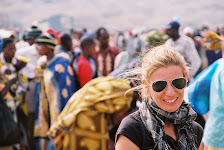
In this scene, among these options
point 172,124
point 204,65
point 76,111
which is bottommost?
point 204,65

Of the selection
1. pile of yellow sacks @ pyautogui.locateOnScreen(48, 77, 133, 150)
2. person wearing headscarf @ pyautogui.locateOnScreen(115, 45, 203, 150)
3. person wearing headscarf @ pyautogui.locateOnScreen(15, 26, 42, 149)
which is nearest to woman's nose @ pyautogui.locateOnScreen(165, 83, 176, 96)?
person wearing headscarf @ pyautogui.locateOnScreen(115, 45, 203, 150)

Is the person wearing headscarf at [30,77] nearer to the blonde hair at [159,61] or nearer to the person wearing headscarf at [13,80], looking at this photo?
the person wearing headscarf at [13,80]

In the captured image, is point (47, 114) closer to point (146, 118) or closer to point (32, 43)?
point (32, 43)

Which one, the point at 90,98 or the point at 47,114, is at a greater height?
the point at 90,98

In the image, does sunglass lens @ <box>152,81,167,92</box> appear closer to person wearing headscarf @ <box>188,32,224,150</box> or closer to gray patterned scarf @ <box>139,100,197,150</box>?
gray patterned scarf @ <box>139,100,197,150</box>

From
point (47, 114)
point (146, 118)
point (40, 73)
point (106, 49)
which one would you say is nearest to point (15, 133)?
point (47, 114)

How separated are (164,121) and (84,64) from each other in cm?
334

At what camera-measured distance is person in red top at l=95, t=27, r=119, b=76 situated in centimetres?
625

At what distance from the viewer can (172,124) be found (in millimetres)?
2000

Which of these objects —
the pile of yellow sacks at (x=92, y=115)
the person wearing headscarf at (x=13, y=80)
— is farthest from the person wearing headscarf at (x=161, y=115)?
the person wearing headscarf at (x=13, y=80)

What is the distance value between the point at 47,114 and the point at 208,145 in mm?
2563

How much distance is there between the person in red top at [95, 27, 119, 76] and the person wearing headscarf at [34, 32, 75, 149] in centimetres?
143

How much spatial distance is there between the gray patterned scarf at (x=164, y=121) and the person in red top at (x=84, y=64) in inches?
123

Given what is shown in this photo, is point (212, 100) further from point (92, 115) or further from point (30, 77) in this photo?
point (30, 77)
